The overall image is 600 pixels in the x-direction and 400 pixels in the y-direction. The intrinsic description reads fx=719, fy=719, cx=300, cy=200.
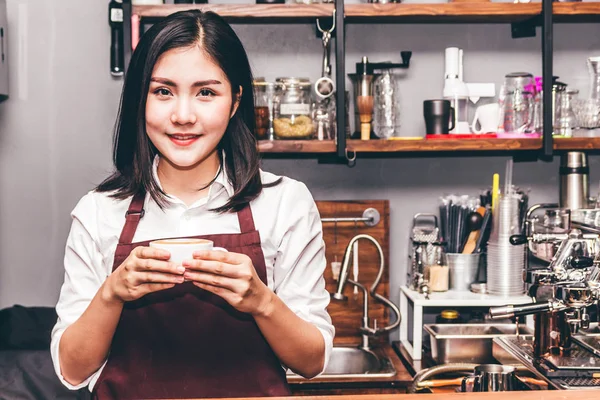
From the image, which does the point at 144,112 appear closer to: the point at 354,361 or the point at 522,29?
the point at 354,361

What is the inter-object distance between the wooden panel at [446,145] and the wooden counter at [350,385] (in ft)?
2.47

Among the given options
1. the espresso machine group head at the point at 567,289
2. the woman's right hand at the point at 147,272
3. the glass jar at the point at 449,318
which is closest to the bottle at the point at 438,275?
the glass jar at the point at 449,318

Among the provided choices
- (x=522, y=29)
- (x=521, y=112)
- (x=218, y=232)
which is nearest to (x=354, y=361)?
(x=521, y=112)

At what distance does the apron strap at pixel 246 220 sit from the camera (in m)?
1.59

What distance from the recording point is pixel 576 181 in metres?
2.51

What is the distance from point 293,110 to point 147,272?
1.32m

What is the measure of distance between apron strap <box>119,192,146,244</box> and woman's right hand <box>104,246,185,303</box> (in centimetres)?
28

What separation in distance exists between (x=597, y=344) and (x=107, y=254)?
1.22 m

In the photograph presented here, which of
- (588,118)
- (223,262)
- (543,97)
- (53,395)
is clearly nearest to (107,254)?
(223,262)

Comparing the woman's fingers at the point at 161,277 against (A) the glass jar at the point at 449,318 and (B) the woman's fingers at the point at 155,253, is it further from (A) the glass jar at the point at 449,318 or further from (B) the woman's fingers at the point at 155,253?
(A) the glass jar at the point at 449,318

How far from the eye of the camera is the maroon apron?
1.52 m

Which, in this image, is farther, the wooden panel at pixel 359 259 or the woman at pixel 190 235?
the wooden panel at pixel 359 259

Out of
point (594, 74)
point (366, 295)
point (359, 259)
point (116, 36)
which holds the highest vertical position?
point (116, 36)

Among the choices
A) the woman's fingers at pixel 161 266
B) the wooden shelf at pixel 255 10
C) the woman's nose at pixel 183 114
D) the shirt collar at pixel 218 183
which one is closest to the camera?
the woman's fingers at pixel 161 266
